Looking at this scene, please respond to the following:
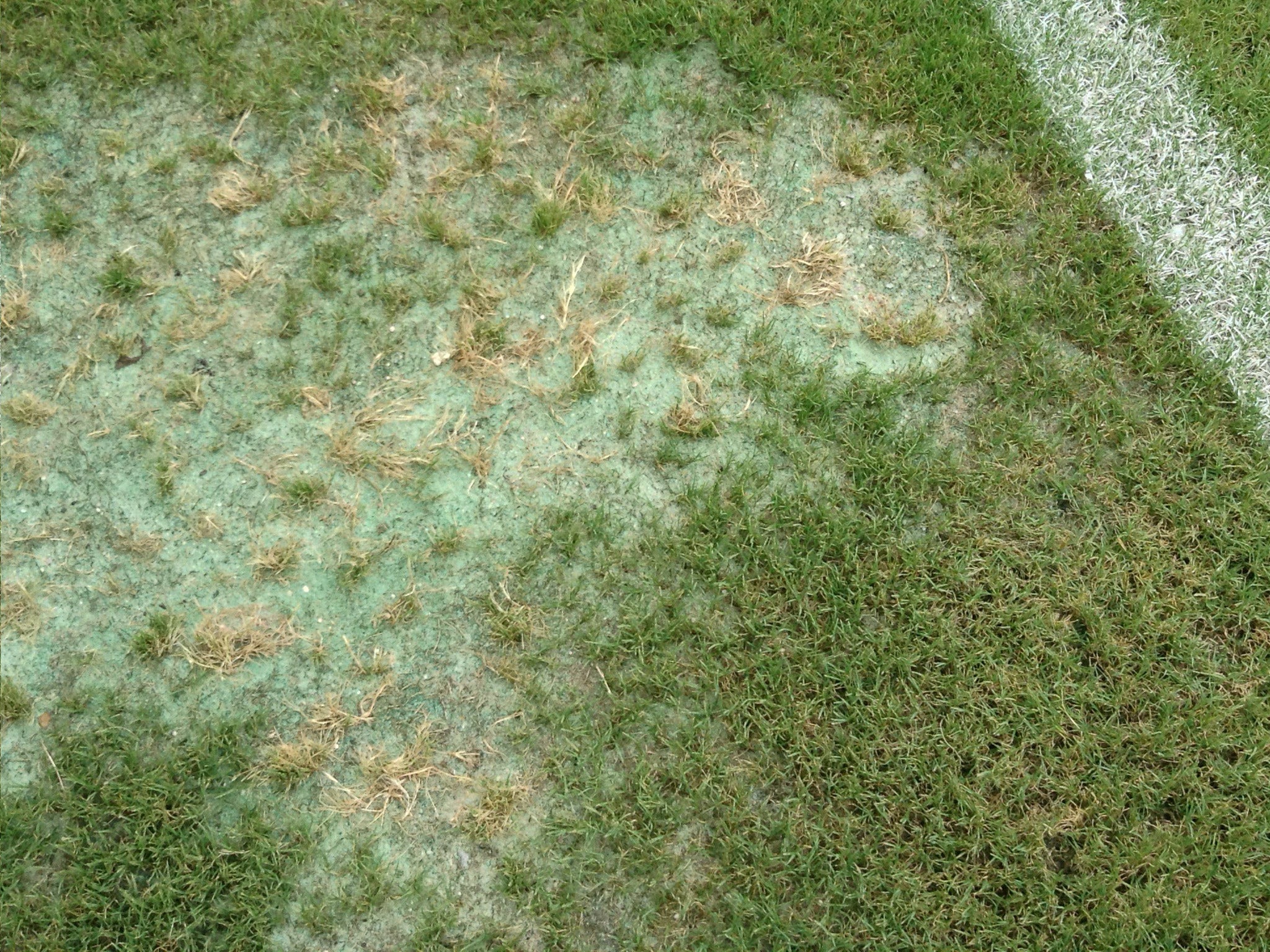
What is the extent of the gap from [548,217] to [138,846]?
78.1 inches

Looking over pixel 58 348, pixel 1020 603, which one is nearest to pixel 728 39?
pixel 1020 603

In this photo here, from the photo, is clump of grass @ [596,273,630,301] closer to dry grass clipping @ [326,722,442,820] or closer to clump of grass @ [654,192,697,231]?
clump of grass @ [654,192,697,231]

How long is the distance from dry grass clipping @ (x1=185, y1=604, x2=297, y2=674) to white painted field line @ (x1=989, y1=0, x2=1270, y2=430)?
2718 millimetres

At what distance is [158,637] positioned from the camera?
8.30ft

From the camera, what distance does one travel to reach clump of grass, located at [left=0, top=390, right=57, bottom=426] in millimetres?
2674

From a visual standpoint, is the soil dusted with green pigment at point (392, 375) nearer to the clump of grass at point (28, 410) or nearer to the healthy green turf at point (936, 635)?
the clump of grass at point (28, 410)

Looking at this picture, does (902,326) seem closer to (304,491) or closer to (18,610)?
(304,491)

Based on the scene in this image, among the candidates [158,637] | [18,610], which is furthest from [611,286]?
[18,610]

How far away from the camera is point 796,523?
2689 mm

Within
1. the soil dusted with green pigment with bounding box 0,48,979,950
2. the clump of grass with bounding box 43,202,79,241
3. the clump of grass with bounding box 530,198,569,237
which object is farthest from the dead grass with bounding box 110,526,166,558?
the clump of grass with bounding box 530,198,569,237

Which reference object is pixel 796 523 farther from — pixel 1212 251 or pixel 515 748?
pixel 1212 251

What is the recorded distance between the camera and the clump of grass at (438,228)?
9.39 feet

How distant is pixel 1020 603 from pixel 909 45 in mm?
1753

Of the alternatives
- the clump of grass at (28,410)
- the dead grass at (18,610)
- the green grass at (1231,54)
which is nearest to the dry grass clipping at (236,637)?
the dead grass at (18,610)
